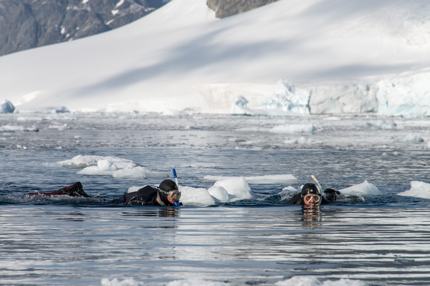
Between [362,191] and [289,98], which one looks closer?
[362,191]

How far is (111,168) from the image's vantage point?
70.4 feet

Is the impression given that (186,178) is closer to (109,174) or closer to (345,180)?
(109,174)

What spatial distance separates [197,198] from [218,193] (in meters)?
0.62

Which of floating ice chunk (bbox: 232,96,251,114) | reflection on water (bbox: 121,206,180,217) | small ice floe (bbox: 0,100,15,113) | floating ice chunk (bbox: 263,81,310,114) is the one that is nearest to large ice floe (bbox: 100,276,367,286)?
reflection on water (bbox: 121,206,180,217)

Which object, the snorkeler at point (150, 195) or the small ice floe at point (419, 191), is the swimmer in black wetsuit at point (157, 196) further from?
the small ice floe at point (419, 191)

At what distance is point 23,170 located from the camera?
22234 mm

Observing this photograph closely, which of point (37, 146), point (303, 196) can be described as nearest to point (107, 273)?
point (303, 196)

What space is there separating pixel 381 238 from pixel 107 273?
11.7 feet

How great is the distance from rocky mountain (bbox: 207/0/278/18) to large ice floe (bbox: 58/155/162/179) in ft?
371

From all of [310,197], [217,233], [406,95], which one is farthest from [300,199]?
[406,95]

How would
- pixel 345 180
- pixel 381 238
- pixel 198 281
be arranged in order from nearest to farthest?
pixel 198 281, pixel 381 238, pixel 345 180

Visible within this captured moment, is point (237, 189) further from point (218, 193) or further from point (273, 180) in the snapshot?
point (273, 180)

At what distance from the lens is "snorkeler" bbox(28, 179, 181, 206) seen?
1441cm

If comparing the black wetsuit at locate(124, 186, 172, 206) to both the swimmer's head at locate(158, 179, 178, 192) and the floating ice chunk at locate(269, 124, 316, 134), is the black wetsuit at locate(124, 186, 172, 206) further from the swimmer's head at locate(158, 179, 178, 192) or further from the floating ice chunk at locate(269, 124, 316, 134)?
the floating ice chunk at locate(269, 124, 316, 134)
